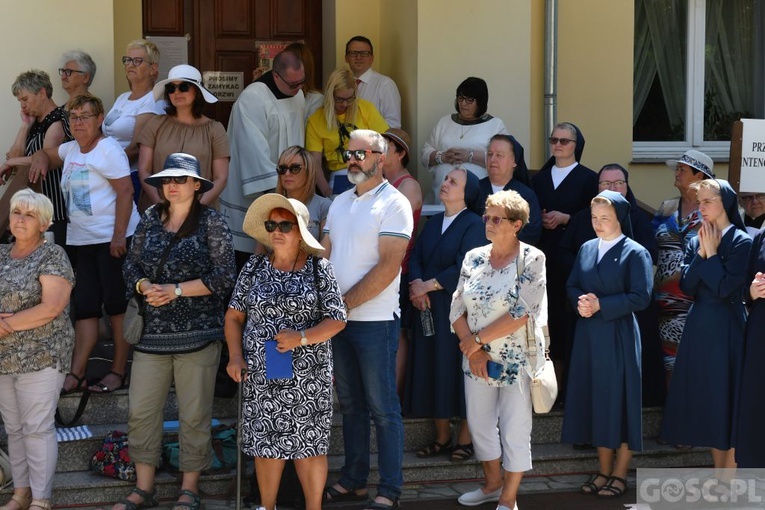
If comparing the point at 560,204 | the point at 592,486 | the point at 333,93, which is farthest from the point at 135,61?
the point at 592,486

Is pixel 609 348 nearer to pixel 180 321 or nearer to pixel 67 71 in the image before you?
pixel 180 321

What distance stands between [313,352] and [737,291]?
8.50ft

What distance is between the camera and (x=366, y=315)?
634 centimetres

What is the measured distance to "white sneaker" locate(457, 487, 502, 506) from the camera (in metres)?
6.68

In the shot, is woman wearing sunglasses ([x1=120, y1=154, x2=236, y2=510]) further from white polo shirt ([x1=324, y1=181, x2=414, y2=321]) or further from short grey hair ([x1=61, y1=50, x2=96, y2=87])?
short grey hair ([x1=61, y1=50, x2=96, y2=87])

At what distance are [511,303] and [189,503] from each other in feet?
6.82

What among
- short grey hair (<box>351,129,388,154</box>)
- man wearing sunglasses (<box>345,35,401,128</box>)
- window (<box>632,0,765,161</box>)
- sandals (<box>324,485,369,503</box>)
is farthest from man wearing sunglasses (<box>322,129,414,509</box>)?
window (<box>632,0,765,161</box>)

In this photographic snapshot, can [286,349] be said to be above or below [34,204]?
below

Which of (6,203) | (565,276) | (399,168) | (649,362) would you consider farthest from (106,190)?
(649,362)

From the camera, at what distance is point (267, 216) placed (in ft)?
20.2

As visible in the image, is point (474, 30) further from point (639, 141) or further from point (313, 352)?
point (313, 352)

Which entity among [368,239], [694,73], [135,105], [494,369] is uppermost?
[694,73]

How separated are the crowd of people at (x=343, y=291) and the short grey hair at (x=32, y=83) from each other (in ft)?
0.05

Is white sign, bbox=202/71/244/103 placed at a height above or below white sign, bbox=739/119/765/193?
above
